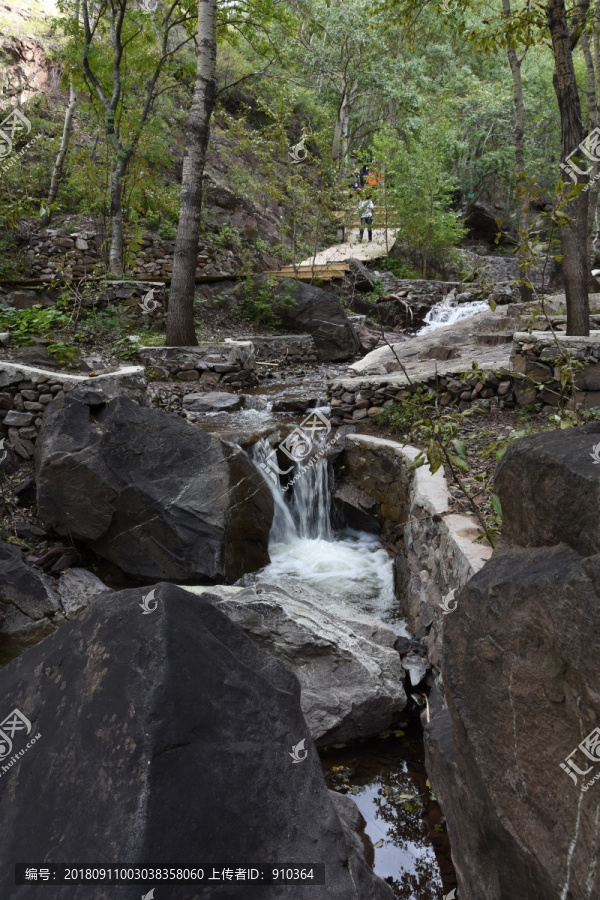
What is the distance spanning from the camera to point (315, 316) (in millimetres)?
13242

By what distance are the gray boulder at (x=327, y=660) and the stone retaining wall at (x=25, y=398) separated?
379 centimetres

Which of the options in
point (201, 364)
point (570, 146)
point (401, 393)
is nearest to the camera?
point (570, 146)

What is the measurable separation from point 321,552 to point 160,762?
536 cm

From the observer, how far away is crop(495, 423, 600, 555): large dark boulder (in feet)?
6.15

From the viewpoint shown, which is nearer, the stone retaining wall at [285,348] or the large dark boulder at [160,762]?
the large dark boulder at [160,762]

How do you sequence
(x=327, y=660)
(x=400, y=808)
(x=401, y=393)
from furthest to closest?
1. (x=401, y=393)
2. (x=327, y=660)
3. (x=400, y=808)

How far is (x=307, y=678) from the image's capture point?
3908mm

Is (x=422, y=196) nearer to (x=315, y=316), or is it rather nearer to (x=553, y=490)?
(x=315, y=316)

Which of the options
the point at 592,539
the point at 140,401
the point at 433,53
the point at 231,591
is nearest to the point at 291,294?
the point at 140,401

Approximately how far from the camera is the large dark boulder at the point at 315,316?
13188 mm

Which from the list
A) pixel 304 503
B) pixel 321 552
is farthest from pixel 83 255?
pixel 321 552
